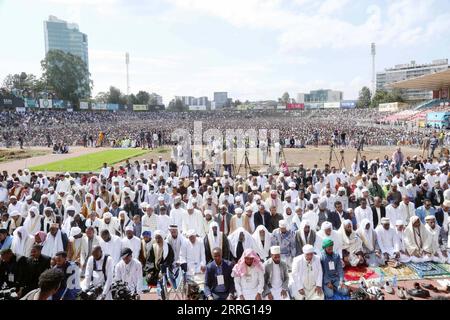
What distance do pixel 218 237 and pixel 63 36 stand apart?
13735 cm

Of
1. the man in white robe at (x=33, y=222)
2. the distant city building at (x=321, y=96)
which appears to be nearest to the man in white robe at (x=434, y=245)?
the man in white robe at (x=33, y=222)

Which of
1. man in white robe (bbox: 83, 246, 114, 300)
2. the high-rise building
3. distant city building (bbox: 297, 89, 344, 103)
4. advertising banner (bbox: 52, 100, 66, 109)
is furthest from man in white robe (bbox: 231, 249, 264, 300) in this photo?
distant city building (bbox: 297, 89, 344, 103)

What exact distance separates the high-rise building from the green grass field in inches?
4288

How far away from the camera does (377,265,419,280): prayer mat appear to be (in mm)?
5695

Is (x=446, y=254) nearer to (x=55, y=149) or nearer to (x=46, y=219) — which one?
(x=46, y=219)

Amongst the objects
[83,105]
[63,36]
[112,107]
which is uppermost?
[63,36]

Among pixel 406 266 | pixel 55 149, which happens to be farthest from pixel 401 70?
pixel 406 266

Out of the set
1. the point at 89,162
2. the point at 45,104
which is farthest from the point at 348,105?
the point at 89,162

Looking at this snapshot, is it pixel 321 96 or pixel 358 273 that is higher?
pixel 321 96

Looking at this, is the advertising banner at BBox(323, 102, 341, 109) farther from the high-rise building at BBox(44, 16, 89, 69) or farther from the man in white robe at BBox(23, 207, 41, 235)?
the man in white robe at BBox(23, 207, 41, 235)

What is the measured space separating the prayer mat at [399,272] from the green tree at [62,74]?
2251 inches

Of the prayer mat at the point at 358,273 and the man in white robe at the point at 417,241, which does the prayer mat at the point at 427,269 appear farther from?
the prayer mat at the point at 358,273

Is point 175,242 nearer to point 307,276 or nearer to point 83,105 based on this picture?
point 307,276

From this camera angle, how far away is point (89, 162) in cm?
1798
